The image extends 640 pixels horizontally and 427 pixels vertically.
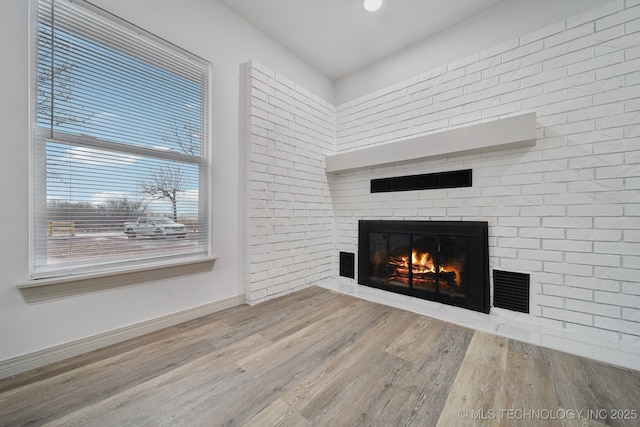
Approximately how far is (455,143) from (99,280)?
3.24 m

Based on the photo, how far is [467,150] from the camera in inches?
93.7

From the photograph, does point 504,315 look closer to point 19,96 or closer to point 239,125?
point 239,125

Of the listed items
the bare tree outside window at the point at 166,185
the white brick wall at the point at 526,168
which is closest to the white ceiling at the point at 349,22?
the white brick wall at the point at 526,168

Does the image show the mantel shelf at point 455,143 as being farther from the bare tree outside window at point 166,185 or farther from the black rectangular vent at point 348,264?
the bare tree outside window at point 166,185

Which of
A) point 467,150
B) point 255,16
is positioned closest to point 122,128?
point 255,16

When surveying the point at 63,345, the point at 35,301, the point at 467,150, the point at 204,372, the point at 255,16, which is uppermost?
the point at 255,16

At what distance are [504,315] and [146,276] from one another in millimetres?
3183

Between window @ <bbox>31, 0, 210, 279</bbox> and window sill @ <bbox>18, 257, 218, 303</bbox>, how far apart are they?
6 centimetres

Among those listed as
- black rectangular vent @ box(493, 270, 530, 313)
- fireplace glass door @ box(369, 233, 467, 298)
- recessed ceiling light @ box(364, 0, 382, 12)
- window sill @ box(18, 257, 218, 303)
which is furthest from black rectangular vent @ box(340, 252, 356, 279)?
recessed ceiling light @ box(364, 0, 382, 12)

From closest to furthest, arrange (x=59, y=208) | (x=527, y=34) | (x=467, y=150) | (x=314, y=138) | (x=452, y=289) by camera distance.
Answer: (x=59, y=208) → (x=527, y=34) → (x=467, y=150) → (x=452, y=289) → (x=314, y=138)

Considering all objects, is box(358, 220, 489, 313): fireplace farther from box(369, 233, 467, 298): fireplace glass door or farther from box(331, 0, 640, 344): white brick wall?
box(331, 0, 640, 344): white brick wall

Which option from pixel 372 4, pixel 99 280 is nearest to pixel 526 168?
pixel 372 4

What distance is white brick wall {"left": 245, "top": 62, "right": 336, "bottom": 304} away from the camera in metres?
2.61

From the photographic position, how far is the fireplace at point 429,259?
241cm
